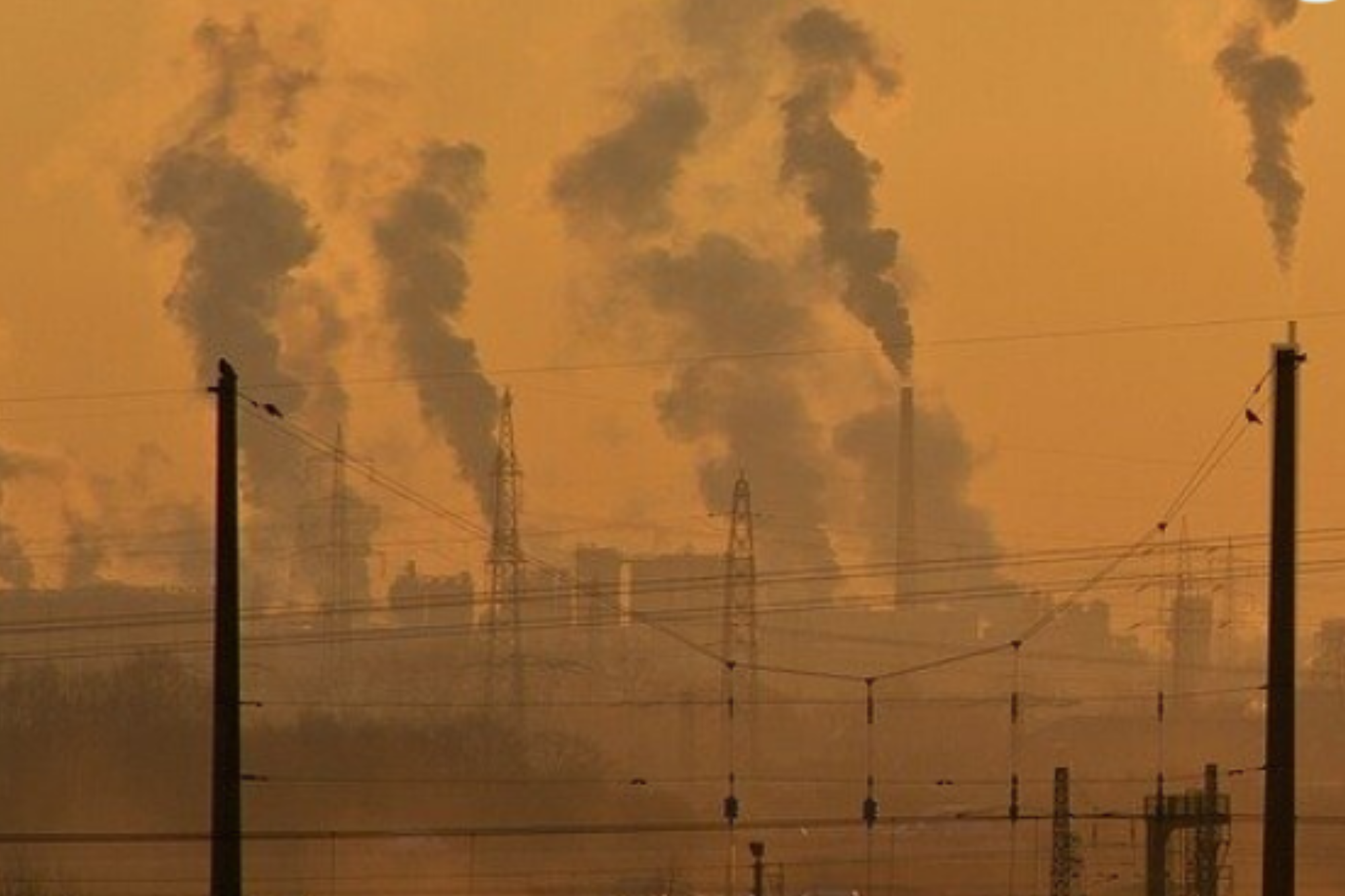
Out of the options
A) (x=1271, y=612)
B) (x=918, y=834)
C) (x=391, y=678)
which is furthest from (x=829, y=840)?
(x=1271, y=612)

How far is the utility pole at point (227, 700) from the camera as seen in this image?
38.1m

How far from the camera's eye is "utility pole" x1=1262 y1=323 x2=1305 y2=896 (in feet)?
128

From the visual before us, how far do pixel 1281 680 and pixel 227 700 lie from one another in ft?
33.1

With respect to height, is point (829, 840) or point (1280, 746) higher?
point (1280, 746)

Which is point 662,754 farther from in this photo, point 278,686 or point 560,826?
point 560,826

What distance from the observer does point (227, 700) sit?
126 feet

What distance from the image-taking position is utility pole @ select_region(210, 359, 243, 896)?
38125 mm

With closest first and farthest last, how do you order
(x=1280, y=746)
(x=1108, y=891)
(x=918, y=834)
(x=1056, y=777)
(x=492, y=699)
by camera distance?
(x=1280, y=746) → (x=1056, y=777) → (x=1108, y=891) → (x=492, y=699) → (x=918, y=834)

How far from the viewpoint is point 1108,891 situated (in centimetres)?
14075

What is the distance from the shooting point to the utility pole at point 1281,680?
1540 inches

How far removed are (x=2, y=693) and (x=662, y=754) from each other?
44785 millimetres

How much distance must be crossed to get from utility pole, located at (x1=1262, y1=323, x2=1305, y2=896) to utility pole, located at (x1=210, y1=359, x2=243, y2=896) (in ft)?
32.3

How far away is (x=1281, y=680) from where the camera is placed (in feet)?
129

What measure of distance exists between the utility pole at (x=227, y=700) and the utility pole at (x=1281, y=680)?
388 inches
